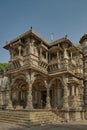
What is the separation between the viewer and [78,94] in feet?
77.9

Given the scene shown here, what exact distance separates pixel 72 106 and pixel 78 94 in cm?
332

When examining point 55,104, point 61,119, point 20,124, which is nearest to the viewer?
point 20,124

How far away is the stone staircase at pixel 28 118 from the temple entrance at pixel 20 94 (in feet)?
18.2

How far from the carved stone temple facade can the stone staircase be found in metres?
1.69

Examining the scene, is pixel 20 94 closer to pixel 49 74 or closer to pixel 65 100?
pixel 49 74

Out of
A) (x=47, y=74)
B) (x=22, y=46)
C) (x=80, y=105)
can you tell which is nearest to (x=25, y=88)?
(x=47, y=74)

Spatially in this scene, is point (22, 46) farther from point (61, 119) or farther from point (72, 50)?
point (61, 119)

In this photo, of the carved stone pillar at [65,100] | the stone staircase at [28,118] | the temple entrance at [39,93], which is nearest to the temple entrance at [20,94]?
the temple entrance at [39,93]

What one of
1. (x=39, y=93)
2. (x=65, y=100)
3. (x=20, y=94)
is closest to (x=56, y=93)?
(x=39, y=93)

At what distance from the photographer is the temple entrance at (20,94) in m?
25.1

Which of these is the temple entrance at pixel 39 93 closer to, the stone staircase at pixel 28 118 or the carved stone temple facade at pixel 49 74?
the carved stone temple facade at pixel 49 74

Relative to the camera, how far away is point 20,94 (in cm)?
2594

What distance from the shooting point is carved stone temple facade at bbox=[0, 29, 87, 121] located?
68.4 feet

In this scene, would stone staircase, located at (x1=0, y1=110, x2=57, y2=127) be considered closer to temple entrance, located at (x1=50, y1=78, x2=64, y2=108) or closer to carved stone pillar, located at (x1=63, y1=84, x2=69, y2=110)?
carved stone pillar, located at (x1=63, y1=84, x2=69, y2=110)
